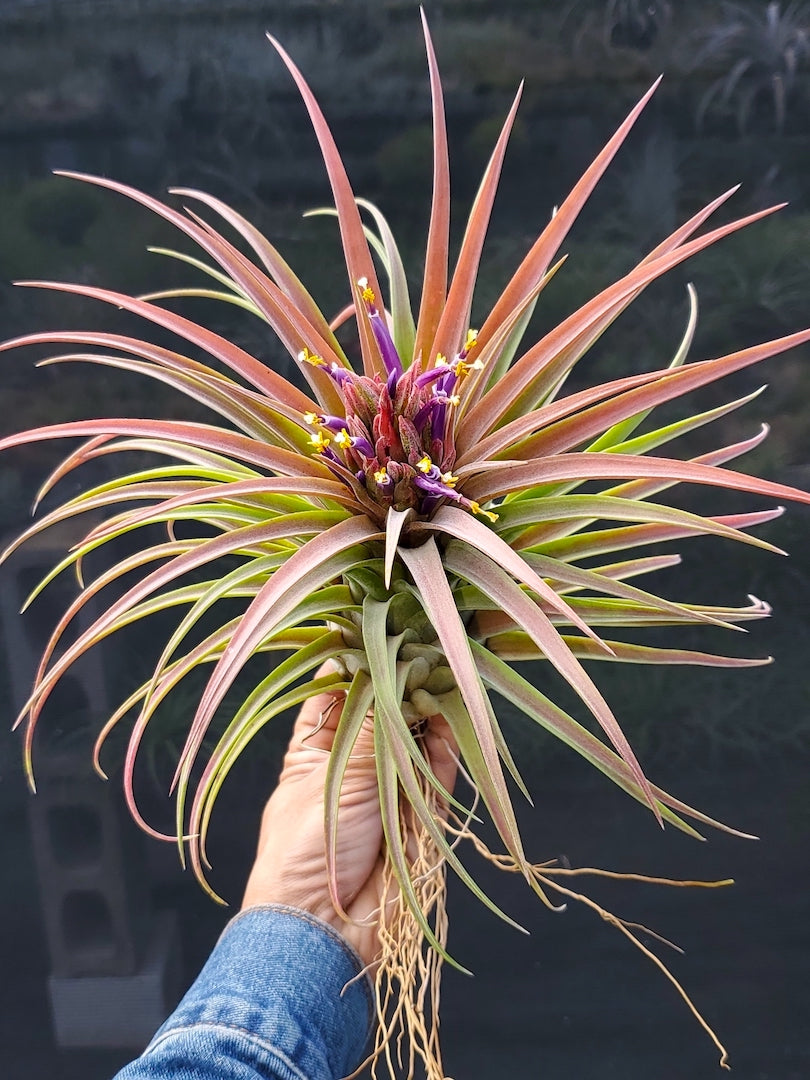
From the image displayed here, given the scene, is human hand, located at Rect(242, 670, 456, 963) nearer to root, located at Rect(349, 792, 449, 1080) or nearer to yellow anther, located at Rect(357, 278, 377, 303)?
root, located at Rect(349, 792, 449, 1080)

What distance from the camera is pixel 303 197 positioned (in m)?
1.10

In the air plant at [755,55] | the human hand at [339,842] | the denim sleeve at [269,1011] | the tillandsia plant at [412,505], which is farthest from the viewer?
the air plant at [755,55]

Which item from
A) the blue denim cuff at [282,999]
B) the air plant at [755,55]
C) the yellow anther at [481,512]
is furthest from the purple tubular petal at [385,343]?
the air plant at [755,55]

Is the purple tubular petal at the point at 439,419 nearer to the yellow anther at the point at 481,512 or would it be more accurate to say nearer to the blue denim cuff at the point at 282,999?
the yellow anther at the point at 481,512

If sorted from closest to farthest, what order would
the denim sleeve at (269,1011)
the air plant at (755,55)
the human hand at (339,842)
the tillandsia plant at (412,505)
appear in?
the tillandsia plant at (412,505)
the denim sleeve at (269,1011)
the human hand at (339,842)
the air plant at (755,55)

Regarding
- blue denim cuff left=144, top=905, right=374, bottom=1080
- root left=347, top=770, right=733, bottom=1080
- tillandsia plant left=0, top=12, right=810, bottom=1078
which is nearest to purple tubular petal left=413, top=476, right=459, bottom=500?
tillandsia plant left=0, top=12, right=810, bottom=1078

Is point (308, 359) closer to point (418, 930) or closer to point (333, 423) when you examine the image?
point (333, 423)

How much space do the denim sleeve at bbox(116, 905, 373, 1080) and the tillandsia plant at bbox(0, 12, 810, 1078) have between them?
9 cm

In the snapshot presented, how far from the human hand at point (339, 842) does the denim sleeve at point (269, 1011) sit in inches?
0.7

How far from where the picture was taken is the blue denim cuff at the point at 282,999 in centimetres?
67

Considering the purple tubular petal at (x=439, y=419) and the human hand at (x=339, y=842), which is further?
the human hand at (x=339, y=842)

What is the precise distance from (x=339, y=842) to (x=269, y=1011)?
150 millimetres

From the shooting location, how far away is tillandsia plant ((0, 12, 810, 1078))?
21.3 inches

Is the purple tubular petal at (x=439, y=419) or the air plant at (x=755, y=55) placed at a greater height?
the air plant at (x=755, y=55)
